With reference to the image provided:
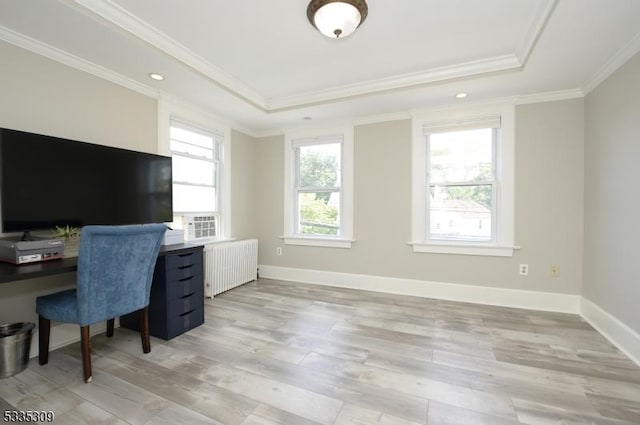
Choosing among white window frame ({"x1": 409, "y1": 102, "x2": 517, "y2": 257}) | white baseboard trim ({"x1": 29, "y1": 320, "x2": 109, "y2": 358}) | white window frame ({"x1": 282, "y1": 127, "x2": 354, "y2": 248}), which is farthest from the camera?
white window frame ({"x1": 282, "y1": 127, "x2": 354, "y2": 248})

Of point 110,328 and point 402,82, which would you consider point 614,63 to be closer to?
point 402,82

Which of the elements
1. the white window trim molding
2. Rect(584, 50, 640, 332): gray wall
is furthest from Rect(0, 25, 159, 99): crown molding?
Rect(584, 50, 640, 332): gray wall

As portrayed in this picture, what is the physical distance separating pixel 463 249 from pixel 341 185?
1.78 meters

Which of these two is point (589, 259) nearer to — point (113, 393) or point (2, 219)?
point (113, 393)

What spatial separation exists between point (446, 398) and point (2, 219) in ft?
9.82

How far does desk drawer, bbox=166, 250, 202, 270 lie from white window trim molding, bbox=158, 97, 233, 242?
1.24 meters

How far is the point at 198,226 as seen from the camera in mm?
3525

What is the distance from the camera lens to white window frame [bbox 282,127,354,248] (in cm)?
391

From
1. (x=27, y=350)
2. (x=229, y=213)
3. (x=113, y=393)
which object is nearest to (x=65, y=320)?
(x=27, y=350)

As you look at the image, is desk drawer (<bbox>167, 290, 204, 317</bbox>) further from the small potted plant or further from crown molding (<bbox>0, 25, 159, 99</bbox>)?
Answer: crown molding (<bbox>0, 25, 159, 99</bbox>)

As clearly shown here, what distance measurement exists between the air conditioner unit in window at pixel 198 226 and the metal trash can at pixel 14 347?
1607 millimetres

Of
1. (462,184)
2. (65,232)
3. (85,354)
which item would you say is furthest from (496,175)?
(65,232)

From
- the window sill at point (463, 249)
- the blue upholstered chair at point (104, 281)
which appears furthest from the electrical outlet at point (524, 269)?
the blue upholstered chair at point (104, 281)

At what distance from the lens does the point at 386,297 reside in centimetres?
350
